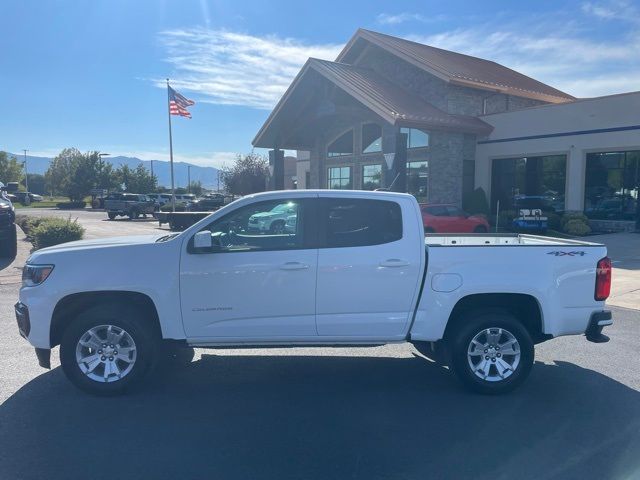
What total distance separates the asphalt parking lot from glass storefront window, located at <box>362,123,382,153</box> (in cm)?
2182

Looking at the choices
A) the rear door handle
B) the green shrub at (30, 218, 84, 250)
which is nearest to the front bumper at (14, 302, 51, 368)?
the rear door handle

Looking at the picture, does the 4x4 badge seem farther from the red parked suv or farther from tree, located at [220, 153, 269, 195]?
tree, located at [220, 153, 269, 195]

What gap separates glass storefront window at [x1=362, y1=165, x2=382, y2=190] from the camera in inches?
1065

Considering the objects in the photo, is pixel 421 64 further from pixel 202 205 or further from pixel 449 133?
pixel 202 205

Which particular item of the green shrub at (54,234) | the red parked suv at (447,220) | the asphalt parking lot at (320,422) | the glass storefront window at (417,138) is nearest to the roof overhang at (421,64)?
the glass storefront window at (417,138)

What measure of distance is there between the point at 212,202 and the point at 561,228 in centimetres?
2470

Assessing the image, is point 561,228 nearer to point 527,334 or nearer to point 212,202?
point 527,334

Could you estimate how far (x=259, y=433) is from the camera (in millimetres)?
4375

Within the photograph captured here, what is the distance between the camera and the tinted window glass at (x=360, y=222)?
5.18m

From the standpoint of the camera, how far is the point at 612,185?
72.0 ft

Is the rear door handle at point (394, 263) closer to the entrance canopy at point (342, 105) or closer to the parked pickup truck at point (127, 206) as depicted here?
the entrance canopy at point (342, 105)

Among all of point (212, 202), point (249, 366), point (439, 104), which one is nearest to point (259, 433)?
point (249, 366)

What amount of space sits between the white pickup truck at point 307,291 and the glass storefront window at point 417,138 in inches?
788

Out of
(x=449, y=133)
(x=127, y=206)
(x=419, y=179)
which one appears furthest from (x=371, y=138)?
(x=127, y=206)
